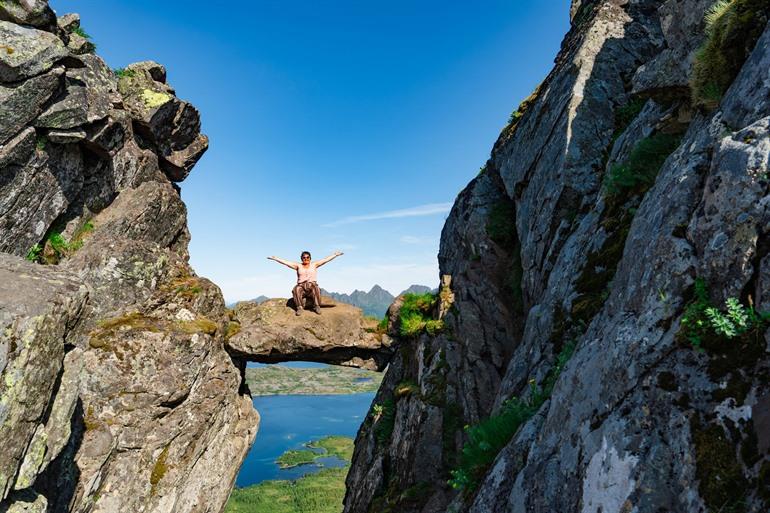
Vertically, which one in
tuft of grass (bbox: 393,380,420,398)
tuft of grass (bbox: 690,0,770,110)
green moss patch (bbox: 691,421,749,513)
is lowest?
tuft of grass (bbox: 393,380,420,398)

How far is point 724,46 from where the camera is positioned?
618cm

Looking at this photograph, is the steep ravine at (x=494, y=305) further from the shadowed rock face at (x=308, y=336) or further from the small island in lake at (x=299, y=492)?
the small island in lake at (x=299, y=492)

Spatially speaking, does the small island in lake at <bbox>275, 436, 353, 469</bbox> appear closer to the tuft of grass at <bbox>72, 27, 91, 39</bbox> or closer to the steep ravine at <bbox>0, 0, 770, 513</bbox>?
the steep ravine at <bbox>0, 0, 770, 513</bbox>

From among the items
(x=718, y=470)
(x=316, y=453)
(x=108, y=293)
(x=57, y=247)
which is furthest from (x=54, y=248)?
(x=316, y=453)

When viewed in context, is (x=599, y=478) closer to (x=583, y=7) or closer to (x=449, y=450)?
(x=449, y=450)

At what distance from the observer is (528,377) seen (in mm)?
9391

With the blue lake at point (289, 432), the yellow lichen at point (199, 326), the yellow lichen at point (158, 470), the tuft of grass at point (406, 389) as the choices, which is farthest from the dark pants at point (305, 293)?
the blue lake at point (289, 432)

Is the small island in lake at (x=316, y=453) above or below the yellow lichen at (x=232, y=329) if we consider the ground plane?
below

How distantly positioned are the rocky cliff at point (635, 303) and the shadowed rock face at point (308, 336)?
20.6 ft

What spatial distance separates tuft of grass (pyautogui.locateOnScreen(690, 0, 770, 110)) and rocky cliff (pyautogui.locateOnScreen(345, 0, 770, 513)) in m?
0.02

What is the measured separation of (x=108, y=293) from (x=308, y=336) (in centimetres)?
834

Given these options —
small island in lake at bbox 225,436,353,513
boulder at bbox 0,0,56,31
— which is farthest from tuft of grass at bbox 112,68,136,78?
small island in lake at bbox 225,436,353,513

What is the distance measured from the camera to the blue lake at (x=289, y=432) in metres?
120

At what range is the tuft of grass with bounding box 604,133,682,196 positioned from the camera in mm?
8406
